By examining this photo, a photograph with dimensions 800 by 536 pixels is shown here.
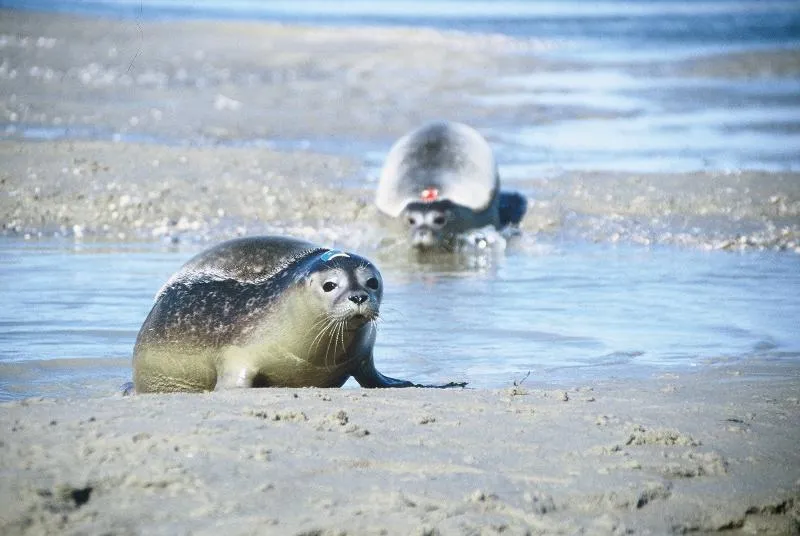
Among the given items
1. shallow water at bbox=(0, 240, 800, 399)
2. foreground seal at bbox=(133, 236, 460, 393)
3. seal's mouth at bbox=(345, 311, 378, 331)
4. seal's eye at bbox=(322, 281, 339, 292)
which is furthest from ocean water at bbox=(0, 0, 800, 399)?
seal's eye at bbox=(322, 281, 339, 292)

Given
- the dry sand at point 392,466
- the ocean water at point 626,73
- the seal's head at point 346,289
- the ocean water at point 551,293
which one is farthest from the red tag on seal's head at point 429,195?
the dry sand at point 392,466

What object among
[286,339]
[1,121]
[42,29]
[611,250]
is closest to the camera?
[286,339]

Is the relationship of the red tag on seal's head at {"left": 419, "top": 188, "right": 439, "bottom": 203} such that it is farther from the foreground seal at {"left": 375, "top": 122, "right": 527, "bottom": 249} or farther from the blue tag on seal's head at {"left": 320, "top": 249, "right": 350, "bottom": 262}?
the blue tag on seal's head at {"left": 320, "top": 249, "right": 350, "bottom": 262}

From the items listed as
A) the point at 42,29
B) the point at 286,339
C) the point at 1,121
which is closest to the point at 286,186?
the point at 1,121

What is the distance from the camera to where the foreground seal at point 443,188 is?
36.4ft

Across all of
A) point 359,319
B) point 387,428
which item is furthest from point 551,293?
point 387,428

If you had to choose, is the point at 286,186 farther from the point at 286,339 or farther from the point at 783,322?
the point at 286,339

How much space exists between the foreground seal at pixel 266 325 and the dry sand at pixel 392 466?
1.81ft

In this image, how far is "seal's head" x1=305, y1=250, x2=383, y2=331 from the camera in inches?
227

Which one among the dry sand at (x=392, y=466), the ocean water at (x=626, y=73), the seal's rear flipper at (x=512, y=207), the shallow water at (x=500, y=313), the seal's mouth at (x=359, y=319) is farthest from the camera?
the ocean water at (x=626, y=73)

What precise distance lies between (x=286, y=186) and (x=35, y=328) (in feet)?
17.7

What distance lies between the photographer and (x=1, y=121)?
53.9 ft

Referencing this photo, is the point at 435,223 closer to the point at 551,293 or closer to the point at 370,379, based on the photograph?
the point at 551,293

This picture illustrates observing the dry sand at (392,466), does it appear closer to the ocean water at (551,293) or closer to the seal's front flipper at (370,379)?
the seal's front flipper at (370,379)
